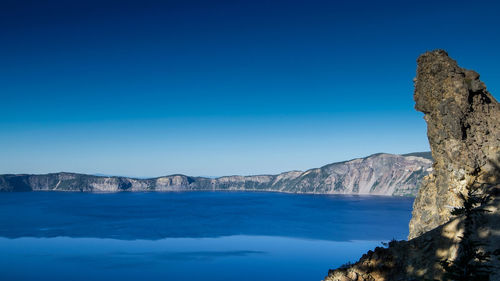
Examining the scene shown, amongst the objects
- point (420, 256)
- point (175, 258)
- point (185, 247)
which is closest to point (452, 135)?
point (420, 256)

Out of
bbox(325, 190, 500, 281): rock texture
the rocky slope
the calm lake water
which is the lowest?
the calm lake water

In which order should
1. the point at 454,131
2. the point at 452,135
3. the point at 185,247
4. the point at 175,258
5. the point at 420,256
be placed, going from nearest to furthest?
1. the point at 420,256
2. the point at 454,131
3. the point at 452,135
4. the point at 175,258
5. the point at 185,247

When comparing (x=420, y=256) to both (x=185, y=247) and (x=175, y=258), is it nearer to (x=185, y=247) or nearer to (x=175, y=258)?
(x=175, y=258)

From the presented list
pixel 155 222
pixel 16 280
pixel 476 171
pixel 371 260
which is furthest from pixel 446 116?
pixel 155 222

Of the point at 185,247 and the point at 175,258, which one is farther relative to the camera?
the point at 185,247

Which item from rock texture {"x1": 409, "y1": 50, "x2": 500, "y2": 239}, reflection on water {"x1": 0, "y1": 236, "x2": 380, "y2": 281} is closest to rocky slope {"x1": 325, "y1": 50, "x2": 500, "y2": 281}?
rock texture {"x1": 409, "y1": 50, "x2": 500, "y2": 239}

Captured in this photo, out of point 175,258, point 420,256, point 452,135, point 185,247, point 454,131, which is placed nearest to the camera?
point 420,256

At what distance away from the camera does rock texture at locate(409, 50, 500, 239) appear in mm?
35812

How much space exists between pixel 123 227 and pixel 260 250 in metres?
78.2

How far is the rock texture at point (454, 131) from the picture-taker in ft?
117

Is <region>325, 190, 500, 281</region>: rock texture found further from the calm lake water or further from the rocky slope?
the calm lake water

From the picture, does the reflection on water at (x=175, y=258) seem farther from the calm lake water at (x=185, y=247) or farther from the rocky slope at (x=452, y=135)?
the rocky slope at (x=452, y=135)

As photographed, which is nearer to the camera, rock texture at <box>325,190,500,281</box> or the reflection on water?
rock texture at <box>325,190,500,281</box>

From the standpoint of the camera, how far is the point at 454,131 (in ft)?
124
